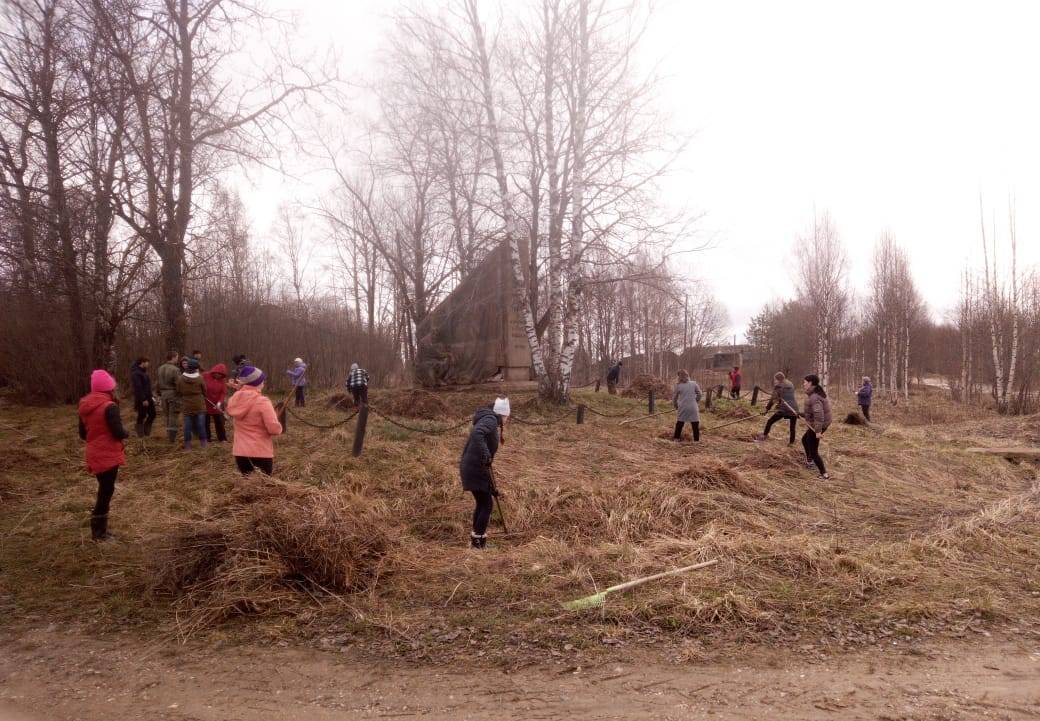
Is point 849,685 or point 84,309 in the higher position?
point 84,309

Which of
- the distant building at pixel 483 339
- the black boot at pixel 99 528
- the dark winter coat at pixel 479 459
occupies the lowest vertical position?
the black boot at pixel 99 528

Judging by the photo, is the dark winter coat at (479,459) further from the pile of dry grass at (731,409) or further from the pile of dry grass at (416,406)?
the pile of dry grass at (731,409)

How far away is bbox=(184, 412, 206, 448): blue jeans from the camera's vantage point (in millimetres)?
9633

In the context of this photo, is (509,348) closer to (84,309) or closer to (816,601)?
(84,309)

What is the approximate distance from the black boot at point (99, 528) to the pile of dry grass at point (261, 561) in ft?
5.40

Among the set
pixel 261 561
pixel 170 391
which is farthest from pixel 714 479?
pixel 170 391

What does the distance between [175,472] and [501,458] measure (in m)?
4.78

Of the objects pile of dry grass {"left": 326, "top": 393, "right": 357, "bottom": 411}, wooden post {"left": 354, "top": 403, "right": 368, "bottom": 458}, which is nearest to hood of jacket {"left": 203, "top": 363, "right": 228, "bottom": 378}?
wooden post {"left": 354, "top": 403, "right": 368, "bottom": 458}

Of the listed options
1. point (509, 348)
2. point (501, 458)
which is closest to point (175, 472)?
point (501, 458)

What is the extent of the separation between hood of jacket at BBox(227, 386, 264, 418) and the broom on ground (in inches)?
147

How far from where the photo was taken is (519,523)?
6.80m

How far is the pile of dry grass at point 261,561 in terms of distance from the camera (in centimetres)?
451

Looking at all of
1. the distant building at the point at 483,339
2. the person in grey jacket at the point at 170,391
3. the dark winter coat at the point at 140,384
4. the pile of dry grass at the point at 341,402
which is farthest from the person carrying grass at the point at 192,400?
the distant building at the point at 483,339

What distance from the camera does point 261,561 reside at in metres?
4.69
